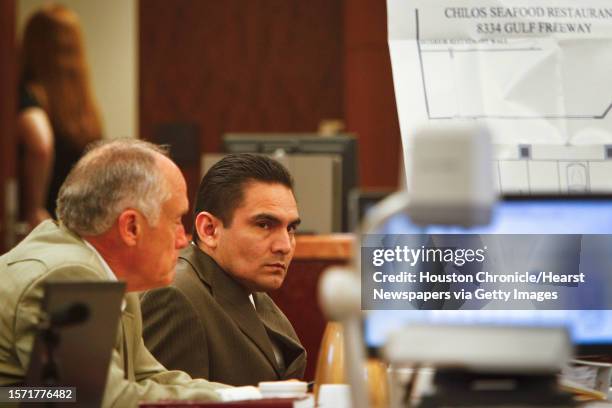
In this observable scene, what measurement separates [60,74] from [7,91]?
1.58 feet

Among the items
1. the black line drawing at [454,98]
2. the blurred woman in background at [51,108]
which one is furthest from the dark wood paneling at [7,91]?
the black line drawing at [454,98]

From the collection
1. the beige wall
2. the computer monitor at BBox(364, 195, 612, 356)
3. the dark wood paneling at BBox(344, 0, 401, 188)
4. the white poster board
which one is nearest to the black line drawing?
the white poster board

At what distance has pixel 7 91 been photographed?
201 inches

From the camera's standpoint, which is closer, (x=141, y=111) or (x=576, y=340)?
(x=576, y=340)

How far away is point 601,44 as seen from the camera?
2297 mm

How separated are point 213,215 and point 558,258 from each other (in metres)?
0.94

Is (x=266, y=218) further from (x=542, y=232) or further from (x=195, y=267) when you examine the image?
(x=542, y=232)

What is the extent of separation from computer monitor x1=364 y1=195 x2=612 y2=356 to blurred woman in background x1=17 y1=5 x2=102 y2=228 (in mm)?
3752

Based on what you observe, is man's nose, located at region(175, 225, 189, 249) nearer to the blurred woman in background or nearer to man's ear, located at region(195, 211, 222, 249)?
man's ear, located at region(195, 211, 222, 249)

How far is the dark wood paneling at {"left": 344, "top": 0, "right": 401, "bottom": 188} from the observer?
6.90 meters

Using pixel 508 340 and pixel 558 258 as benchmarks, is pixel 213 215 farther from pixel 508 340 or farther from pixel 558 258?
pixel 508 340

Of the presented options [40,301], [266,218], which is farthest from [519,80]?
[40,301]

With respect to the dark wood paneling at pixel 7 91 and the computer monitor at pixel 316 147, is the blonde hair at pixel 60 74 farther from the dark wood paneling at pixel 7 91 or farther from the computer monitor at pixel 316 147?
the computer monitor at pixel 316 147

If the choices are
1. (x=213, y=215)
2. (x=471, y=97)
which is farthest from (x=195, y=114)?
(x=471, y=97)
